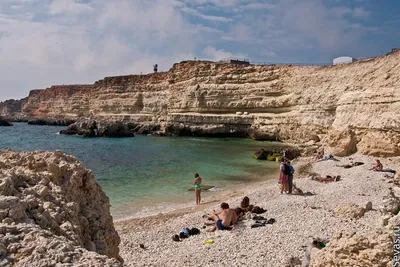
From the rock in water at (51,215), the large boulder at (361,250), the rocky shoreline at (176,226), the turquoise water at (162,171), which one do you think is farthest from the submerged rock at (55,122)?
the large boulder at (361,250)

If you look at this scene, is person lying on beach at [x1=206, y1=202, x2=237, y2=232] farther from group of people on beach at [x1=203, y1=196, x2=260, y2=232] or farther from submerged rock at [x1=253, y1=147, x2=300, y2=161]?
submerged rock at [x1=253, y1=147, x2=300, y2=161]

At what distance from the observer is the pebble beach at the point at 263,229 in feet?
23.3

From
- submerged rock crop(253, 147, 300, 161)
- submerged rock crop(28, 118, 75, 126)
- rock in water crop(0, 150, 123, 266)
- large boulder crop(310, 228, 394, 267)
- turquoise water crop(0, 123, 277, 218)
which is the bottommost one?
turquoise water crop(0, 123, 277, 218)

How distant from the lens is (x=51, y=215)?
12.2 ft

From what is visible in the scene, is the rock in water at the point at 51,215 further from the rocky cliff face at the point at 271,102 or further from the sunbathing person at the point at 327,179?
the rocky cliff face at the point at 271,102

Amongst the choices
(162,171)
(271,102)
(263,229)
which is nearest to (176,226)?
(263,229)

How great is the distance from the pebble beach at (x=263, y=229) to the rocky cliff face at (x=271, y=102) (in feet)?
28.8

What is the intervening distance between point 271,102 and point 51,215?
122ft

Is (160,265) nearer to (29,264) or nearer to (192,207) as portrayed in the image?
(29,264)

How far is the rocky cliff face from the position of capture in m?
22.1

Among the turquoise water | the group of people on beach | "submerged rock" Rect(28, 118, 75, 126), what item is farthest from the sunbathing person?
"submerged rock" Rect(28, 118, 75, 126)

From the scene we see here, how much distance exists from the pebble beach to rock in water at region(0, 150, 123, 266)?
267 cm

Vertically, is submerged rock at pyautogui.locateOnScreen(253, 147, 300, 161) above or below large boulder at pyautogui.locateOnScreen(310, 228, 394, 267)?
below

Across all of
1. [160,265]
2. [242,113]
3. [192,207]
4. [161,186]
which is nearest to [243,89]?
[242,113]
